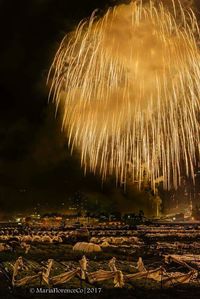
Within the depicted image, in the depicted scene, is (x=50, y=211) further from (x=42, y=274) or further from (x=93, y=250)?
(x=42, y=274)

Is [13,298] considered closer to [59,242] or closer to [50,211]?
[59,242]

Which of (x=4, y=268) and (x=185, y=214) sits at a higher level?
(x=185, y=214)

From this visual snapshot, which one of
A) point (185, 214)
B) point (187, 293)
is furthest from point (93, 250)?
point (185, 214)

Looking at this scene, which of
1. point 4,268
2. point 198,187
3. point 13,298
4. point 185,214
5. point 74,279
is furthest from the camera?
point 185,214

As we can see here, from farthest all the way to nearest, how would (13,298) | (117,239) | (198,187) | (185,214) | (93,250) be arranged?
(185,214) → (198,187) → (117,239) → (93,250) → (13,298)

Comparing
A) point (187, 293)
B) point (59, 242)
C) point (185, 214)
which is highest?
point (185, 214)

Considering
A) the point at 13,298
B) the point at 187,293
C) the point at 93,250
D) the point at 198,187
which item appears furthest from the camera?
the point at 198,187

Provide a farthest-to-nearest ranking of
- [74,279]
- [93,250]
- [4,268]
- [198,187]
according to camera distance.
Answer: [198,187] → [93,250] → [4,268] → [74,279]

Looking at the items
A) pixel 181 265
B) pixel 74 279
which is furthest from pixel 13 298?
pixel 181 265

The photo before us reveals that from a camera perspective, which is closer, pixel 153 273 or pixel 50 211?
pixel 153 273
